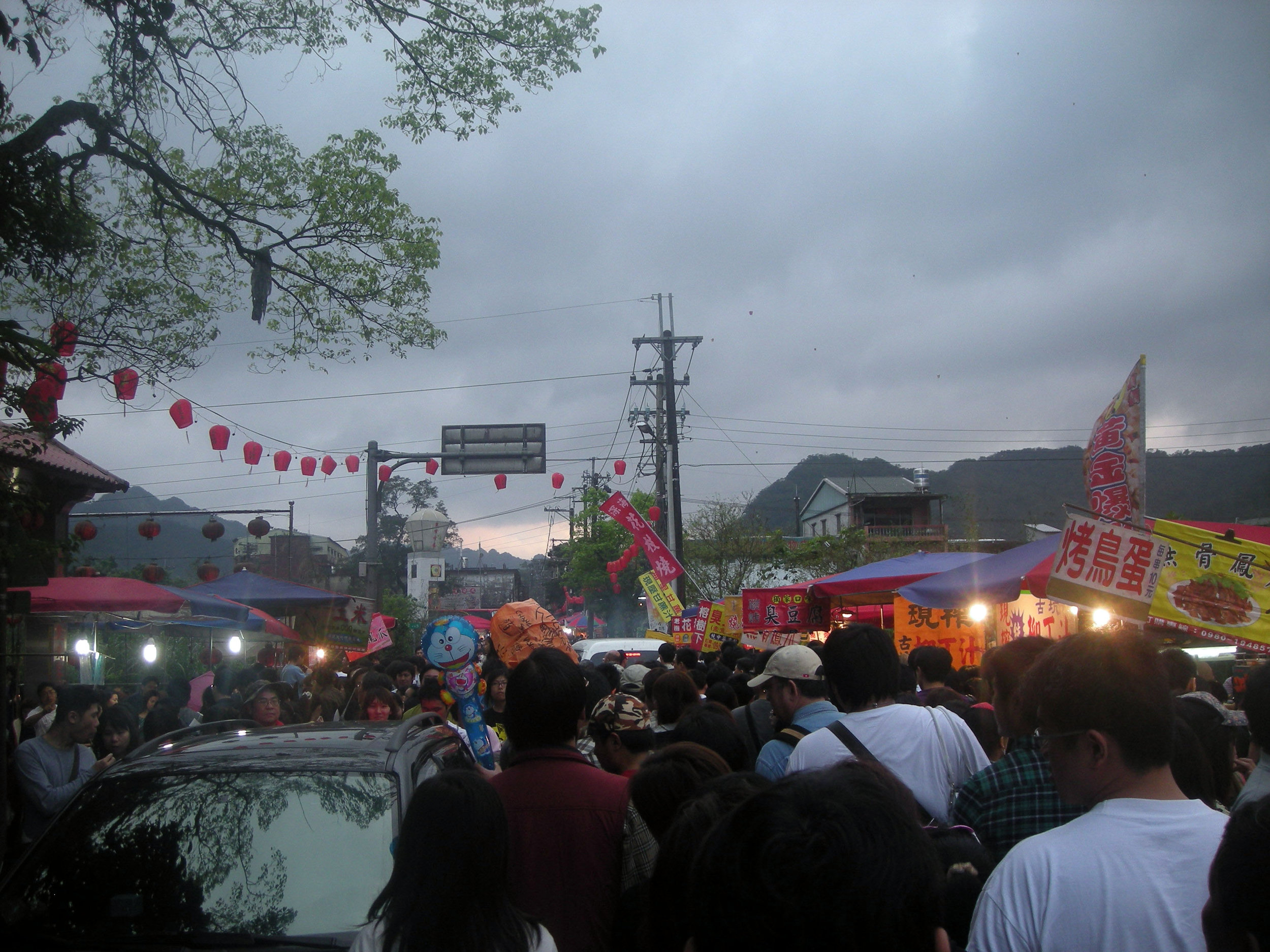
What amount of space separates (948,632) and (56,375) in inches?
386

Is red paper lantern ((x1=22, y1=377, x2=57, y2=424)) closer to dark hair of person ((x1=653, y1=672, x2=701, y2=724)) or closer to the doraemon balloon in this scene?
the doraemon balloon

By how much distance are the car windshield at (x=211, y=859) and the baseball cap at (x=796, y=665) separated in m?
1.82

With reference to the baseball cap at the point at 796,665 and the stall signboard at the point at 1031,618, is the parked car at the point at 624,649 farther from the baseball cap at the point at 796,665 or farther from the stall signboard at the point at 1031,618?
the baseball cap at the point at 796,665

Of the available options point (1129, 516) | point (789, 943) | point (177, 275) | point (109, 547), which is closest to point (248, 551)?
point (109, 547)

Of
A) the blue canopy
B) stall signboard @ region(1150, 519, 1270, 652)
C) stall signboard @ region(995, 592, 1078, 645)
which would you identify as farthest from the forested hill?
stall signboard @ region(1150, 519, 1270, 652)

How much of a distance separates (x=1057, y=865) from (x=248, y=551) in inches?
2517

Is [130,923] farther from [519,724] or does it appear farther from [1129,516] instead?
[1129,516]

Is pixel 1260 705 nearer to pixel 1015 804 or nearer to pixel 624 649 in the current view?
pixel 1015 804

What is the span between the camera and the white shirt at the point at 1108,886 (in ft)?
6.04

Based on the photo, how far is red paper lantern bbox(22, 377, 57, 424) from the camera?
6422 millimetres

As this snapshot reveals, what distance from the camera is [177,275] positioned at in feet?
27.3

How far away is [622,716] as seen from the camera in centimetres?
417

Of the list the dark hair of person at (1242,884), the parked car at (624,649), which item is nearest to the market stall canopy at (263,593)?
the parked car at (624,649)

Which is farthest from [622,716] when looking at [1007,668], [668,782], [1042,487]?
[1042,487]
